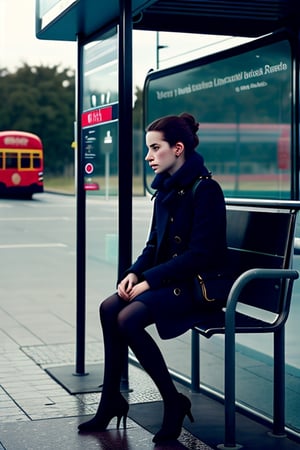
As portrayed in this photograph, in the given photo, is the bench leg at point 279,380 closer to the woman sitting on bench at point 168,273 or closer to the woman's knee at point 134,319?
the woman sitting on bench at point 168,273

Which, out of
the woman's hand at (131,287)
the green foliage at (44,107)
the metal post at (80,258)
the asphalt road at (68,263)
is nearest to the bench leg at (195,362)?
the asphalt road at (68,263)

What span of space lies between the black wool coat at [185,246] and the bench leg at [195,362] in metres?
0.94

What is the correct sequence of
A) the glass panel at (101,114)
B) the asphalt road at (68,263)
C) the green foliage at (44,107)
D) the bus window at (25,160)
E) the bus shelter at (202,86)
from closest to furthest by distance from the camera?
the bus shelter at (202,86) → the glass panel at (101,114) → the asphalt road at (68,263) → the bus window at (25,160) → the green foliage at (44,107)

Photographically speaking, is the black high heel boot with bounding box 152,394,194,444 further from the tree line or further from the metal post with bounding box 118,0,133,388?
the tree line

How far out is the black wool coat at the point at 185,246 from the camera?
4.33 meters

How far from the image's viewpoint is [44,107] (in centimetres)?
6612

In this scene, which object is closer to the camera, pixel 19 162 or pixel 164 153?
pixel 164 153

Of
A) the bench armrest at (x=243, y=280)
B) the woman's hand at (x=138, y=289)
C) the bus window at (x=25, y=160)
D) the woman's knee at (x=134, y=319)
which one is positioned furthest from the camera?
the bus window at (x=25, y=160)

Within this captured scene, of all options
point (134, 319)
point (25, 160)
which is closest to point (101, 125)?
point (134, 319)

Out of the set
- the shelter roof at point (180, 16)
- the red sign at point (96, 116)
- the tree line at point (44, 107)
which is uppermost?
the tree line at point (44, 107)

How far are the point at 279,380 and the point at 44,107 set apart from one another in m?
62.8

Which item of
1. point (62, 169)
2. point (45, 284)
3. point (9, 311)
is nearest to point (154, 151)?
point (9, 311)

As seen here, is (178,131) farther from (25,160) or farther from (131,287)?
(25,160)

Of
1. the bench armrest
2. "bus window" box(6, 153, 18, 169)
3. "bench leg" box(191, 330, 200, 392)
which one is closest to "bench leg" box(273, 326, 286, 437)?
the bench armrest
